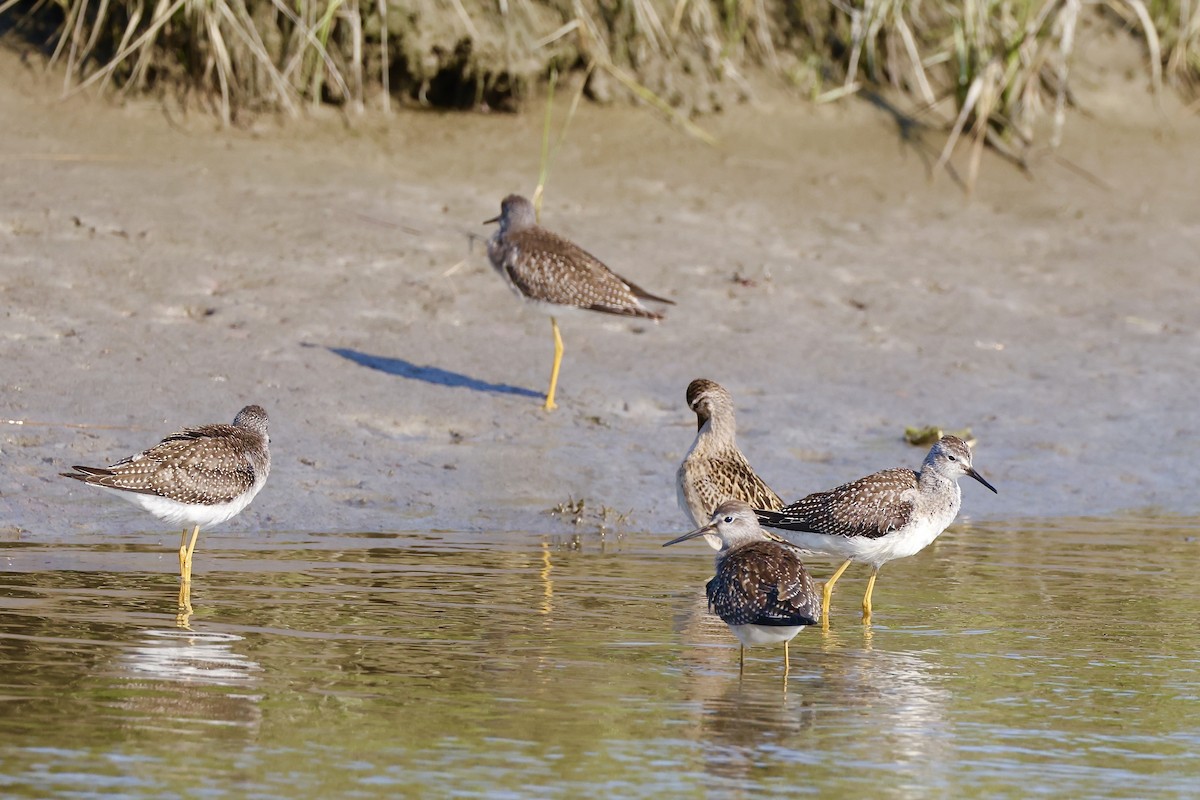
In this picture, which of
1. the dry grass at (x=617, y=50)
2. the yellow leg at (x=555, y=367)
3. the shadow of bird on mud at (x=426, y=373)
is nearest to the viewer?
the yellow leg at (x=555, y=367)

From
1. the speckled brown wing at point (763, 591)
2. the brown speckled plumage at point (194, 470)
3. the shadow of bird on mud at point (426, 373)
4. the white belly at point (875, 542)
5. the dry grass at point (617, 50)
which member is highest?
the dry grass at point (617, 50)

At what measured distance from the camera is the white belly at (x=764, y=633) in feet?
23.8

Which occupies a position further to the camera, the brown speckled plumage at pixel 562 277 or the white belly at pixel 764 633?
the brown speckled plumage at pixel 562 277

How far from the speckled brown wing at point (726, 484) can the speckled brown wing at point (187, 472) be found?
2470 mm

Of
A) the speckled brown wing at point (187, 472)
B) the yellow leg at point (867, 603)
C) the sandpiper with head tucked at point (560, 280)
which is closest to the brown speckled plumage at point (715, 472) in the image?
the yellow leg at point (867, 603)

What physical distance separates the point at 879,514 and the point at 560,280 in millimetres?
4513

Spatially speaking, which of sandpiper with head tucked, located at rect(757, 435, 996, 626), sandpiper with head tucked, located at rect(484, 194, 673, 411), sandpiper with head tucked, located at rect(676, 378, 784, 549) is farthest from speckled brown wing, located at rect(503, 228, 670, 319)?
sandpiper with head tucked, located at rect(757, 435, 996, 626)

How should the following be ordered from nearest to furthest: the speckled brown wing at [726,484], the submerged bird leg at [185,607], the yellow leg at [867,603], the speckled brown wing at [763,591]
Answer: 1. the speckled brown wing at [763,591]
2. the submerged bird leg at [185,607]
3. the yellow leg at [867,603]
4. the speckled brown wing at [726,484]

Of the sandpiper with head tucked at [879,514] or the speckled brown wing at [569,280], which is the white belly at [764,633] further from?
the speckled brown wing at [569,280]

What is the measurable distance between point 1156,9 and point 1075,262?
164 inches

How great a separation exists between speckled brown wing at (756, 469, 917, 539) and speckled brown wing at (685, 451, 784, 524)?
0.82 metres

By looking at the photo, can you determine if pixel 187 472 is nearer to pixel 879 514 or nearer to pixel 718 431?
pixel 718 431

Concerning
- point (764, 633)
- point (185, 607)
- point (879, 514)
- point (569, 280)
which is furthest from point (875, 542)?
point (569, 280)

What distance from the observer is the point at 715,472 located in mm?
9945
